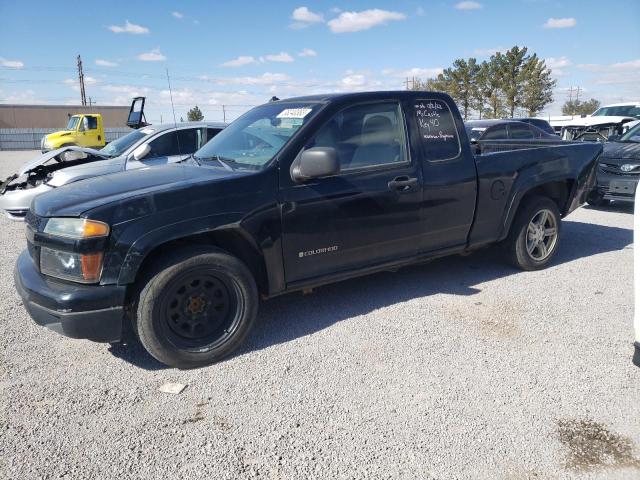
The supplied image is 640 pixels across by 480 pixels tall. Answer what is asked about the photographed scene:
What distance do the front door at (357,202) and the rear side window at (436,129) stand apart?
0.64 ft

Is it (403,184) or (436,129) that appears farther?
(436,129)

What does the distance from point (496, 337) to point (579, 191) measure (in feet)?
8.75

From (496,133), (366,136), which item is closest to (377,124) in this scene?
(366,136)

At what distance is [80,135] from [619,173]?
71.2ft

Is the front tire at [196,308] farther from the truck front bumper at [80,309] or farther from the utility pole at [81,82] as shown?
the utility pole at [81,82]

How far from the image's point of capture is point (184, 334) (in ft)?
11.1

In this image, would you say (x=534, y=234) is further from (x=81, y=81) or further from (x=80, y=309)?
(x=81, y=81)

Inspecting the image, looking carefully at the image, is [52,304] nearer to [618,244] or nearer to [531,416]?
[531,416]

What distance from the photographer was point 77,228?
3.05m

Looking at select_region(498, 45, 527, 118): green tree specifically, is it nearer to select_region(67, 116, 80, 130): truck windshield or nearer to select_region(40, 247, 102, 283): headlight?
select_region(67, 116, 80, 130): truck windshield

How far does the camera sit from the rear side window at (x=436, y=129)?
4379mm

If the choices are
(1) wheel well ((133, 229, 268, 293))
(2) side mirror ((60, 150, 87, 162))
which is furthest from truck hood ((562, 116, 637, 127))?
(1) wheel well ((133, 229, 268, 293))

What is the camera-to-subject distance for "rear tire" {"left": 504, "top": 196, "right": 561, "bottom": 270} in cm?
519

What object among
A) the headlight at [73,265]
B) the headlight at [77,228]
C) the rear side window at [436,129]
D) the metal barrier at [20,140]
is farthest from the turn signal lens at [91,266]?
the metal barrier at [20,140]
